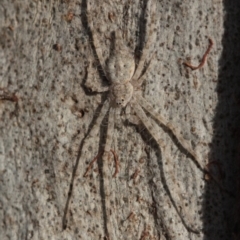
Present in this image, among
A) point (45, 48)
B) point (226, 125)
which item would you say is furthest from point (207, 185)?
point (45, 48)

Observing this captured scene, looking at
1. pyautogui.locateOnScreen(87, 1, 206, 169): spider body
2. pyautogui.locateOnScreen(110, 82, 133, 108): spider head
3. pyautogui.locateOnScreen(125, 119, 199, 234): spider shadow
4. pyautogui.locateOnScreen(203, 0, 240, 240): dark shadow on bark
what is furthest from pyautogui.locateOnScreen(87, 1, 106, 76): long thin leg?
pyautogui.locateOnScreen(203, 0, 240, 240): dark shadow on bark

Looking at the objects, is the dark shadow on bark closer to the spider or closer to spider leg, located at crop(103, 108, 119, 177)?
the spider

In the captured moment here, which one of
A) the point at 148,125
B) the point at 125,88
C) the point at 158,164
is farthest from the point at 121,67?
the point at 158,164

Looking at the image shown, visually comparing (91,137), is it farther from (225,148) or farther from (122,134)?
(225,148)

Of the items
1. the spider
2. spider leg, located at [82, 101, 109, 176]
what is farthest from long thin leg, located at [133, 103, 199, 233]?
spider leg, located at [82, 101, 109, 176]

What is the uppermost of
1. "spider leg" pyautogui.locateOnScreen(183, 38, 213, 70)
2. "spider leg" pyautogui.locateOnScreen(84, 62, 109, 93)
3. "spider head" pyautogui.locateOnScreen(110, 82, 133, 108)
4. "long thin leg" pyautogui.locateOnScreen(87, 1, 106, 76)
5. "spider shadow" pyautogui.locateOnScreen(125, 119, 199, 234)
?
"long thin leg" pyautogui.locateOnScreen(87, 1, 106, 76)

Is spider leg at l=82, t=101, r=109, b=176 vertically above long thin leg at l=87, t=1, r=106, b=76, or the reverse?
long thin leg at l=87, t=1, r=106, b=76

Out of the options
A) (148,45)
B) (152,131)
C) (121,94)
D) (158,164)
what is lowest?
(158,164)
